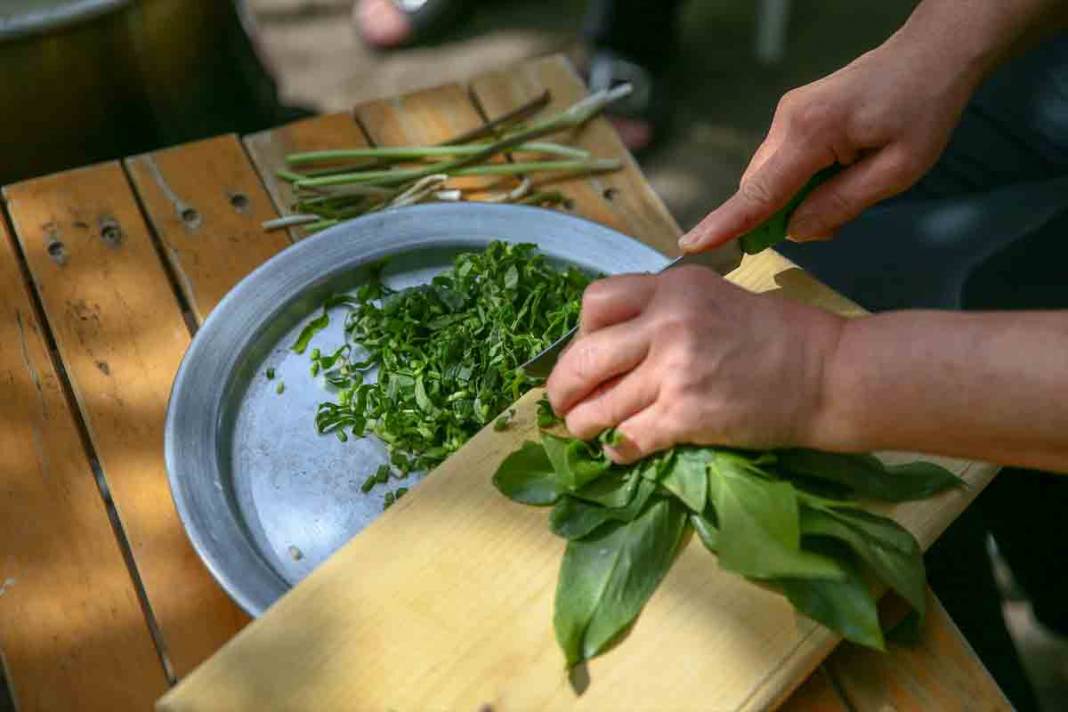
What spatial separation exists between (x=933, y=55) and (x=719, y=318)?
20.1 inches

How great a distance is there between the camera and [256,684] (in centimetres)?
107

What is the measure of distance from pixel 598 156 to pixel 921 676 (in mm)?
965

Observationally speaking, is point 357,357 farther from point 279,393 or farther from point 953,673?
point 953,673

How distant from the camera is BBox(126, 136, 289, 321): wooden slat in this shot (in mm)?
1620

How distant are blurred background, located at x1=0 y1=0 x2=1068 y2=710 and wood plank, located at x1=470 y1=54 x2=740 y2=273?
2.11ft

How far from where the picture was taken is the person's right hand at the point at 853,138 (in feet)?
4.35

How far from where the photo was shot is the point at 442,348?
54.7 inches

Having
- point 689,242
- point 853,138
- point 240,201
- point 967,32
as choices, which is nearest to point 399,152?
point 240,201

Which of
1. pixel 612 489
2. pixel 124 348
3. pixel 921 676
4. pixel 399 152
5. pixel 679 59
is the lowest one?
pixel 921 676

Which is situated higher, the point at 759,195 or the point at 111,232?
the point at 111,232

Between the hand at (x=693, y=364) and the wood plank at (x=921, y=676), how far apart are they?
282mm

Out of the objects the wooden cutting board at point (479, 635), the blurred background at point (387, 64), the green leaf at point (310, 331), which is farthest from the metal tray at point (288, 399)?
the blurred background at point (387, 64)

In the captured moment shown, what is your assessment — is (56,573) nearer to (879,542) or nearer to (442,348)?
(442,348)

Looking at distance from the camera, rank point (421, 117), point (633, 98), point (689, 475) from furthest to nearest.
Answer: point (633, 98) < point (421, 117) < point (689, 475)
